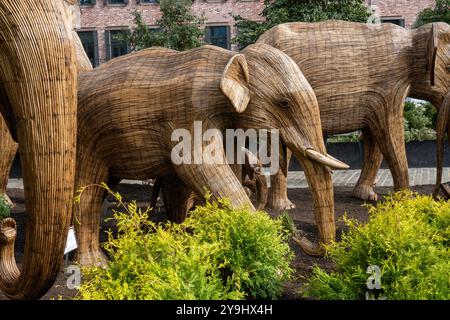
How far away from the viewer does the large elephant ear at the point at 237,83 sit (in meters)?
4.30

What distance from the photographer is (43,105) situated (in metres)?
1.99

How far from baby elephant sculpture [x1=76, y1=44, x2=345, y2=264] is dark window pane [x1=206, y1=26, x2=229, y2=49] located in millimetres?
22227

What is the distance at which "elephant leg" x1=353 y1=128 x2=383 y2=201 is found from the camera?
9172mm

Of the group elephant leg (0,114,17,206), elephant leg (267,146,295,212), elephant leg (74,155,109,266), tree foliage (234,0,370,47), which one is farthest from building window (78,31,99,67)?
elephant leg (74,155,109,266)

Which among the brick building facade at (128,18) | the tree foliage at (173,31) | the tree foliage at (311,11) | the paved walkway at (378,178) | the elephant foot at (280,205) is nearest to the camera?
the elephant foot at (280,205)

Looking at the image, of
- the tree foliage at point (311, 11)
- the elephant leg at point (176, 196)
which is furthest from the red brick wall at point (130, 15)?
the elephant leg at point (176, 196)

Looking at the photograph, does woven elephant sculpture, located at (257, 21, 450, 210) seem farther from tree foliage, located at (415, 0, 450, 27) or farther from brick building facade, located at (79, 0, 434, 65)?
brick building facade, located at (79, 0, 434, 65)

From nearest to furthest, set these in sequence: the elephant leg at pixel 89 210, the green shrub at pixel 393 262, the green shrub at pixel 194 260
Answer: the green shrub at pixel 194 260 → the green shrub at pixel 393 262 → the elephant leg at pixel 89 210

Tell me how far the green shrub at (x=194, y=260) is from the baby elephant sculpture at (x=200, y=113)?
0.65 m

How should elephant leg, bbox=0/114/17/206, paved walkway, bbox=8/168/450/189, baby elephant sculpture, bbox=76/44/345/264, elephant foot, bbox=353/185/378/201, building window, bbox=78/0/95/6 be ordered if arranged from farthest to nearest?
building window, bbox=78/0/95/6
paved walkway, bbox=8/168/450/189
elephant foot, bbox=353/185/378/201
elephant leg, bbox=0/114/17/206
baby elephant sculpture, bbox=76/44/345/264

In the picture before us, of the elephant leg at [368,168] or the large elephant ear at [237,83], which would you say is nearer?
the large elephant ear at [237,83]

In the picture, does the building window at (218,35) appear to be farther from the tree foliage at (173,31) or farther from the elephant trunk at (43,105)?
the elephant trunk at (43,105)

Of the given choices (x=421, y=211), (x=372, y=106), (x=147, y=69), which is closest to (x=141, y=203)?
(x=372, y=106)

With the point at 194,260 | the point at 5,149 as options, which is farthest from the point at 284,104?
the point at 5,149
